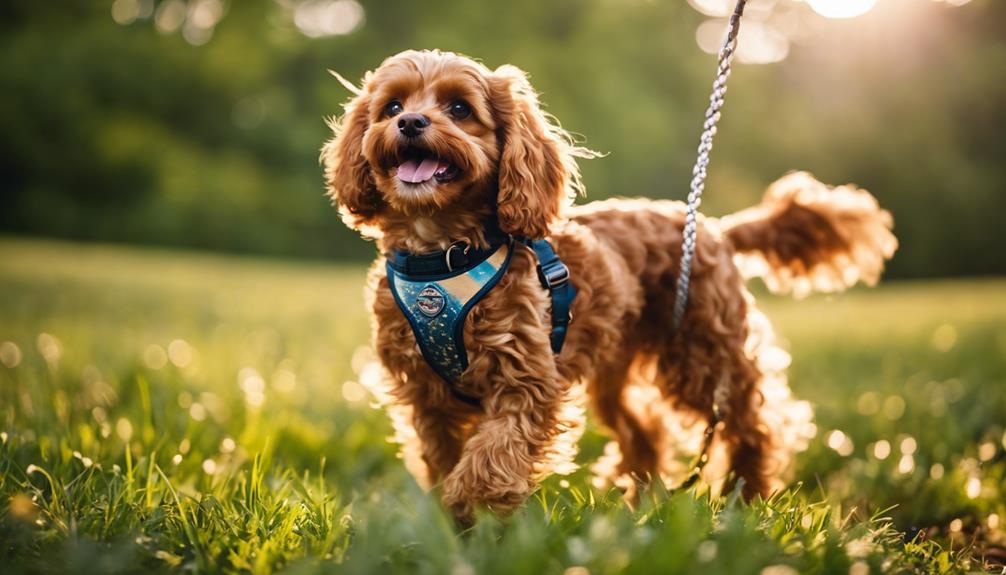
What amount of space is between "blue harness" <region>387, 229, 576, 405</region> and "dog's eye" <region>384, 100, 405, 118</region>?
0.61m

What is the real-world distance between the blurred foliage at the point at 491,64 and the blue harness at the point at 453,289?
24954mm

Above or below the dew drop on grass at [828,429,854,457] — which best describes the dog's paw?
above

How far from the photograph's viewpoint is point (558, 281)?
11.2 ft

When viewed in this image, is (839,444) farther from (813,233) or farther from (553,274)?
(553,274)

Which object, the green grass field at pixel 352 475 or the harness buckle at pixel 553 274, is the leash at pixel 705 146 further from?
the green grass field at pixel 352 475

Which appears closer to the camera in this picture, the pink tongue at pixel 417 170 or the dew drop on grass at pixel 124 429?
the pink tongue at pixel 417 170

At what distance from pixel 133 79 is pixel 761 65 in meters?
23.4

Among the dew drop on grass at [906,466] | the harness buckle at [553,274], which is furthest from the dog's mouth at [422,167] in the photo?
the dew drop on grass at [906,466]

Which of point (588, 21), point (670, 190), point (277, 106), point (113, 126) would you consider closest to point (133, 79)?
point (113, 126)

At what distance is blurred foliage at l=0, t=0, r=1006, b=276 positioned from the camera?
1155 inches

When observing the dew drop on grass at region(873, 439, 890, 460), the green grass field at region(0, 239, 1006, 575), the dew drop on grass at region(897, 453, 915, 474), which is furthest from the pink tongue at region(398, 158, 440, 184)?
the dew drop on grass at region(873, 439, 890, 460)

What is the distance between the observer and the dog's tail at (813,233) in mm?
4516

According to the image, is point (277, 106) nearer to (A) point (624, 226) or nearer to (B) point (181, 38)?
(B) point (181, 38)

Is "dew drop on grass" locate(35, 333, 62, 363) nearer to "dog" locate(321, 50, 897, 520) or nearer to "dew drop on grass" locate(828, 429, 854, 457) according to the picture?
"dog" locate(321, 50, 897, 520)
